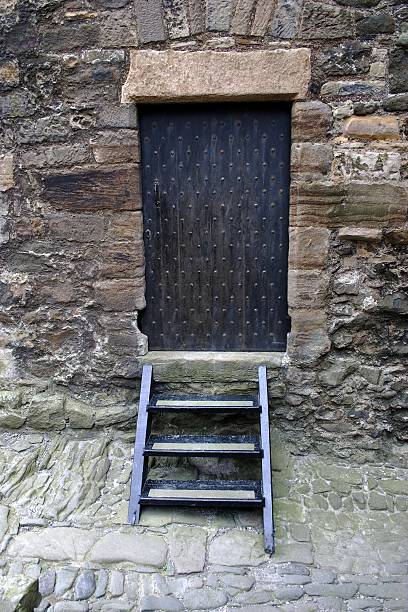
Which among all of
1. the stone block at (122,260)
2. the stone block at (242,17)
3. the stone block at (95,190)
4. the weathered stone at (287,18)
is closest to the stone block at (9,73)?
the stone block at (95,190)

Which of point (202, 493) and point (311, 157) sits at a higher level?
point (311, 157)

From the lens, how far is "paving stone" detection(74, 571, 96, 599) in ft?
8.27

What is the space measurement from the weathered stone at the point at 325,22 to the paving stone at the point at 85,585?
3.01m

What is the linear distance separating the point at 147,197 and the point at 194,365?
1085 mm

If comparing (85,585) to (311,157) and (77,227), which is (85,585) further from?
(311,157)

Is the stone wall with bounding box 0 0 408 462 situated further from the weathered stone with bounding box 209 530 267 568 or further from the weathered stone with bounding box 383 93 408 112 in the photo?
the weathered stone with bounding box 209 530 267 568

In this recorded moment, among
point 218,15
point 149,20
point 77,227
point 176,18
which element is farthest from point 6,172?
point 218,15

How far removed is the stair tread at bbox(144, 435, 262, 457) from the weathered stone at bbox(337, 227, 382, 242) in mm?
1312

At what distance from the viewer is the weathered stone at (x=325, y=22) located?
284 cm

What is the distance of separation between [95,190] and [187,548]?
2060mm

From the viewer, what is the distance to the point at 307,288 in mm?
3201

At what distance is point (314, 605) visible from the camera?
2.47 metres

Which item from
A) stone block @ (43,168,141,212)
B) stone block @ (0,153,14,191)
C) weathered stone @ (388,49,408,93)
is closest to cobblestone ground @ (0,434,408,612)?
stone block @ (43,168,141,212)

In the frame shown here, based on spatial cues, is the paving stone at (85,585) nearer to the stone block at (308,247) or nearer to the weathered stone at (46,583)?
the weathered stone at (46,583)
